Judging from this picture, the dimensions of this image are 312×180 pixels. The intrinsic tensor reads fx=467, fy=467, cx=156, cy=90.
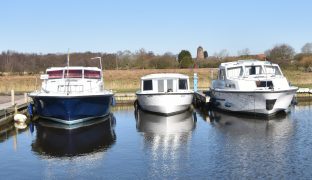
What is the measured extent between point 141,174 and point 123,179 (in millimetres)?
721

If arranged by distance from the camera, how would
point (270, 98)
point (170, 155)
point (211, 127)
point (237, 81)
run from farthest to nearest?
point (237, 81)
point (270, 98)
point (211, 127)
point (170, 155)

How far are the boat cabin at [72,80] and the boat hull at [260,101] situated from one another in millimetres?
8500

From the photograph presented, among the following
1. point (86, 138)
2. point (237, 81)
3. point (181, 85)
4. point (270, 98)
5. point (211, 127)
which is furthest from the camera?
point (181, 85)

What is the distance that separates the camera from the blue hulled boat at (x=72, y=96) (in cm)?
2455

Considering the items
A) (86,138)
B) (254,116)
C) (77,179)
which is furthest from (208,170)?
(254,116)

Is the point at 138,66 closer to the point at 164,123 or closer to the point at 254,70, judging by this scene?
the point at 254,70

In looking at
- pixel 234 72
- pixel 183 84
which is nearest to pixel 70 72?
pixel 183 84

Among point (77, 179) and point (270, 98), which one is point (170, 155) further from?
point (270, 98)

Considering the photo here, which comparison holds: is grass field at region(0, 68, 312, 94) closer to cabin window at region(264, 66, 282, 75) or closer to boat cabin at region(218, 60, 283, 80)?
boat cabin at region(218, 60, 283, 80)

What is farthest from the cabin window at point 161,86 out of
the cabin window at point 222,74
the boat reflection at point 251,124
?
the cabin window at point 222,74

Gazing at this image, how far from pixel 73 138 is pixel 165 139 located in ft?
14.7

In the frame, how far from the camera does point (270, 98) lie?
2669cm

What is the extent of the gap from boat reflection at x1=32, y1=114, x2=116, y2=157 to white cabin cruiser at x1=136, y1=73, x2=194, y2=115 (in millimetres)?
2696

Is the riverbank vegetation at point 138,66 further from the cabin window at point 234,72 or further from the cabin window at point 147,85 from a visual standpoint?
the cabin window at point 147,85
